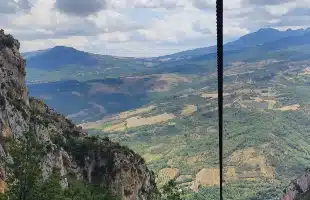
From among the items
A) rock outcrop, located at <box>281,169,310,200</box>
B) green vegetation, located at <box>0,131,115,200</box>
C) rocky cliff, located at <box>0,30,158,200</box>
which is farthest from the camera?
rock outcrop, located at <box>281,169,310,200</box>

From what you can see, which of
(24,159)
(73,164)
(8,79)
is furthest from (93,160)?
(24,159)

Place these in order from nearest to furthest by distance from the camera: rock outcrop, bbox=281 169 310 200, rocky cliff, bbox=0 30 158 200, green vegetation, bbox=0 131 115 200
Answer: green vegetation, bbox=0 131 115 200 → rocky cliff, bbox=0 30 158 200 → rock outcrop, bbox=281 169 310 200

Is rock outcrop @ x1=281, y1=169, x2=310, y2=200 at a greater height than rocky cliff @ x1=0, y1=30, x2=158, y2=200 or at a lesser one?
lesser

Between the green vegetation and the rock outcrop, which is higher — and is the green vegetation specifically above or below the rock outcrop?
above

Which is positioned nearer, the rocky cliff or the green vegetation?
the green vegetation

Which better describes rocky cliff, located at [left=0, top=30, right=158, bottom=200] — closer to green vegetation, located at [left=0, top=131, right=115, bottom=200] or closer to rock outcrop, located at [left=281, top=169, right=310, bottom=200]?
green vegetation, located at [left=0, top=131, right=115, bottom=200]

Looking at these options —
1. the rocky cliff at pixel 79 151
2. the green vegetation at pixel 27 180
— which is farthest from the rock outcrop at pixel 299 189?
the green vegetation at pixel 27 180

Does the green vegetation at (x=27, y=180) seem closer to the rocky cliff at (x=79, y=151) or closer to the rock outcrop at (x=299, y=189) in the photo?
the rocky cliff at (x=79, y=151)

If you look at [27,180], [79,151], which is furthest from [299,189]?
[27,180]

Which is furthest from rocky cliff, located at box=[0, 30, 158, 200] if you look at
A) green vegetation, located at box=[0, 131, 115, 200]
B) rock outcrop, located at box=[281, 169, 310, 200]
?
rock outcrop, located at box=[281, 169, 310, 200]

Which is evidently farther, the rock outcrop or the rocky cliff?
the rock outcrop

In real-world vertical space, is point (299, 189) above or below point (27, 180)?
below

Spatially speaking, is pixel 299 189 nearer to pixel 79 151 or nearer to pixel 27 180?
pixel 79 151

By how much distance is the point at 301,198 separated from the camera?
13238 cm
